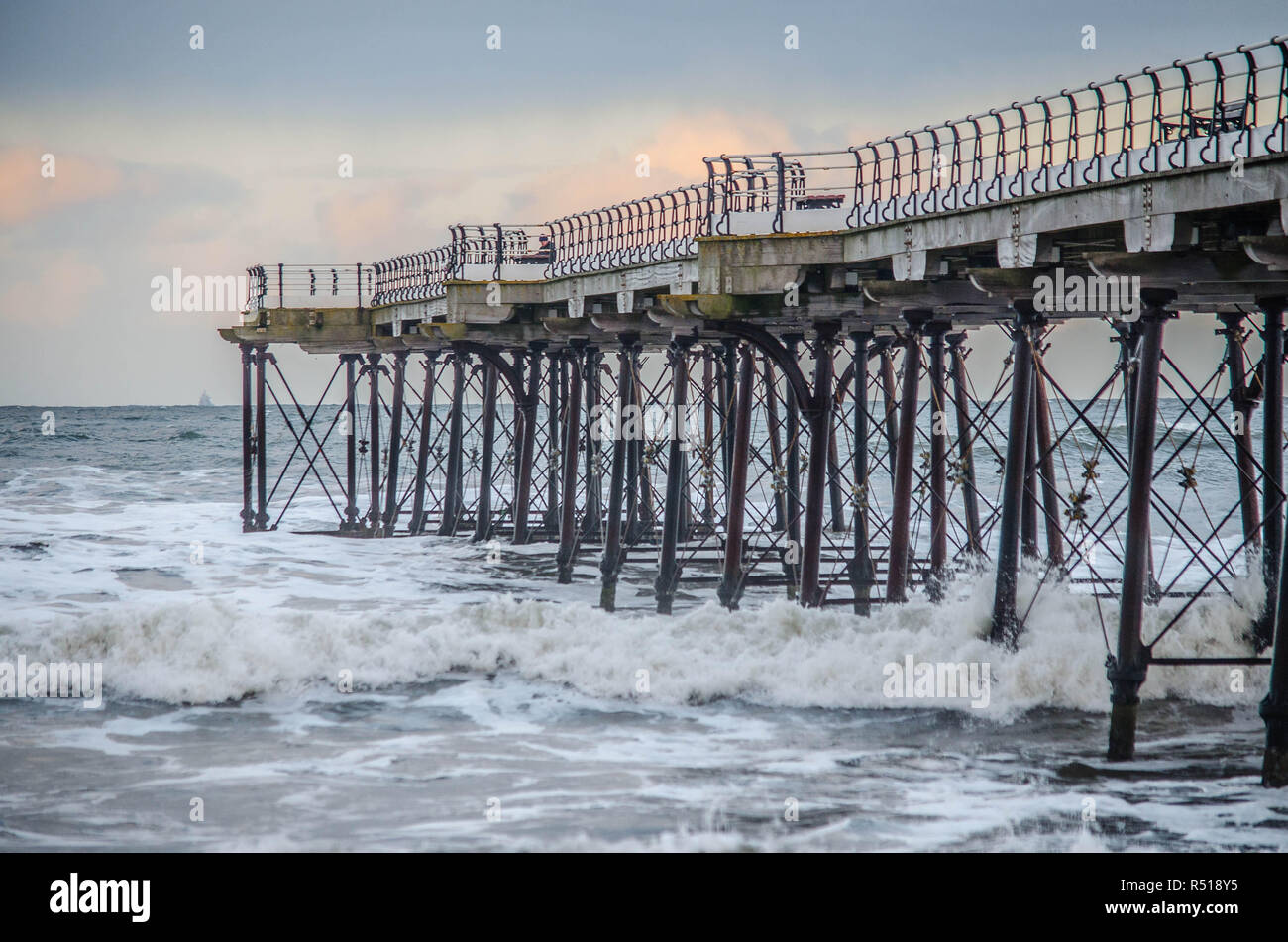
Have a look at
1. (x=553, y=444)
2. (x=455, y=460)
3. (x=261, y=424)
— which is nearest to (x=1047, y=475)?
(x=553, y=444)

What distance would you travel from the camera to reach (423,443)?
34.9 m

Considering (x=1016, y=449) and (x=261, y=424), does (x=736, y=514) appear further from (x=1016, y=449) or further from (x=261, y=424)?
(x=261, y=424)

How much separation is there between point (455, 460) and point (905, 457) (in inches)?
712

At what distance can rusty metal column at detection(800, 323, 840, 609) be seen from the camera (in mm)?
18594

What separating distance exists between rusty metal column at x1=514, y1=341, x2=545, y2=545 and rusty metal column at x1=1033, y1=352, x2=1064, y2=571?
11.6 metres

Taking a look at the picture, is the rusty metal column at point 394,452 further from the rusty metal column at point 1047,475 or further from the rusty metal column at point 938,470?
the rusty metal column at point 1047,475

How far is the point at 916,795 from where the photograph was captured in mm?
12305

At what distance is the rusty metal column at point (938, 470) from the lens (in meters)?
18.7

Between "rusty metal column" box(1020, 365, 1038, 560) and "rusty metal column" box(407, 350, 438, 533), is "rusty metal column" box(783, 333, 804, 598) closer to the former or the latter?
"rusty metal column" box(1020, 365, 1038, 560)

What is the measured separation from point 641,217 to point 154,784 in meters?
12.9

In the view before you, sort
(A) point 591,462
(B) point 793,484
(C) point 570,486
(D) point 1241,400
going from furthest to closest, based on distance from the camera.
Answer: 1. (A) point 591,462
2. (C) point 570,486
3. (B) point 793,484
4. (D) point 1241,400

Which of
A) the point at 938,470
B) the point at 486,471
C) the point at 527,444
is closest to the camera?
the point at 938,470
